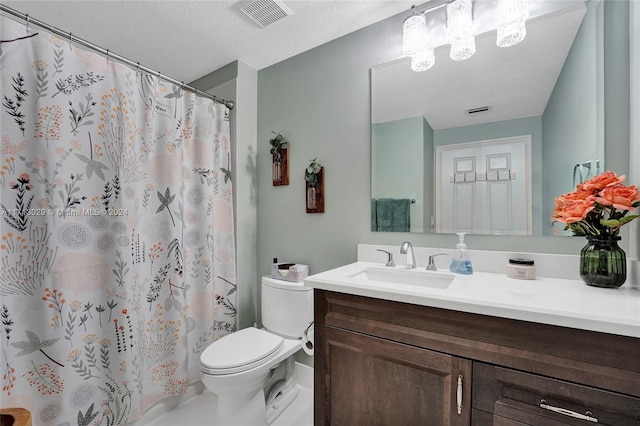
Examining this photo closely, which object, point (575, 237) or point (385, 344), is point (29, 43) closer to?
point (385, 344)

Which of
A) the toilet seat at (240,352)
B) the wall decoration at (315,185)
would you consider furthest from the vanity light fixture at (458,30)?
the toilet seat at (240,352)

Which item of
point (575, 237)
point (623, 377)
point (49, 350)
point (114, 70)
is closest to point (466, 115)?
point (575, 237)

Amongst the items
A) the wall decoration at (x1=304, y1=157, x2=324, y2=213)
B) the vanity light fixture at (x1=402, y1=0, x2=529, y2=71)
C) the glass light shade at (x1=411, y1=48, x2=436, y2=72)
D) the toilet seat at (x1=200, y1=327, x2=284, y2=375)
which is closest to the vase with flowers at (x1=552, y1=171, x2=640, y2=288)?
the vanity light fixture at (x1=402, y1=0, x2=529, y2=71)

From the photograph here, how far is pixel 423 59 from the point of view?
58.1 inches

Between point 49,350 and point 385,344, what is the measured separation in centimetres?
145

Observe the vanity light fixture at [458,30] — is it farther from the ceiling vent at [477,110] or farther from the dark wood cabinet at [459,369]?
the dark wood cabinet at [459,369]

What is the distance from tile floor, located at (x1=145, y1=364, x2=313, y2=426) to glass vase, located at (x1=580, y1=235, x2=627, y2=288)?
154 cm

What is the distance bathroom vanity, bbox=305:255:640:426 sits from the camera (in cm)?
74

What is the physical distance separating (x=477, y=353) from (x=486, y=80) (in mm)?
1236

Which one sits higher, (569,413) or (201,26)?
(201,26)

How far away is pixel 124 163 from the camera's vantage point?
4.82 feet

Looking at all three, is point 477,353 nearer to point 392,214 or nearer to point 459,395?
point 459,395

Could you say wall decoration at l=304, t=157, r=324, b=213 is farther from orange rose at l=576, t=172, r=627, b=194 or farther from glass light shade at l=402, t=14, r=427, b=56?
orange rose at l=576, t=172, r=627, b=194

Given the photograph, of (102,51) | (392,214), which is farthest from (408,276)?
(102,51)
